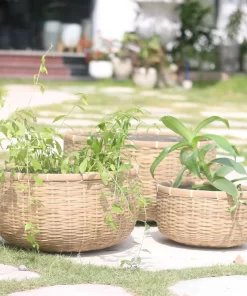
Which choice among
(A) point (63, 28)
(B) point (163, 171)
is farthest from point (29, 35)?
(B) point (163, 171)

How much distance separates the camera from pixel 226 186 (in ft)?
13.1

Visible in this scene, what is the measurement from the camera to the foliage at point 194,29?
53.5 feet

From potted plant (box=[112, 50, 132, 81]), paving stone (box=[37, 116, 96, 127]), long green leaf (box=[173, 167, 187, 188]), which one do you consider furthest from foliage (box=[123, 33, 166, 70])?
long green leaf (box=[173, 167, 187, 188])

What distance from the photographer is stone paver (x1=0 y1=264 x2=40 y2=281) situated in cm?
335

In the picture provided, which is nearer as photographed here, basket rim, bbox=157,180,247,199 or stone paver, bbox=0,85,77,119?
basket rim, bbox=157,180,247,199

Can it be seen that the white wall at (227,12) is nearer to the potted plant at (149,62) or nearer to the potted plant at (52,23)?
the potted plant at (52,23)

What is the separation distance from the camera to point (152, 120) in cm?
942

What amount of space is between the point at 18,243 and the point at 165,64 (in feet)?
36.7

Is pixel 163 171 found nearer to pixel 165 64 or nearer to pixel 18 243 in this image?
pixel 18 243

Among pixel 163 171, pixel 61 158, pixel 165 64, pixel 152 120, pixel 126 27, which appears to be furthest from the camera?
pixel 126 27

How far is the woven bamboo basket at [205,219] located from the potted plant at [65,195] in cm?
24

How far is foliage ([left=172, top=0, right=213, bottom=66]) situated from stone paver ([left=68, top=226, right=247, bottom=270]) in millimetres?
12105

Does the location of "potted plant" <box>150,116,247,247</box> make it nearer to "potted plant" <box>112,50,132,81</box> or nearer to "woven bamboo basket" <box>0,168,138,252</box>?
"woven bamboo basket" <box>0,168,138,252</box>

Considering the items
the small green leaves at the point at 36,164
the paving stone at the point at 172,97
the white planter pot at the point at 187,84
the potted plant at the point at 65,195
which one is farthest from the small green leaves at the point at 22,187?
the white planter pot at the point at 187,84
